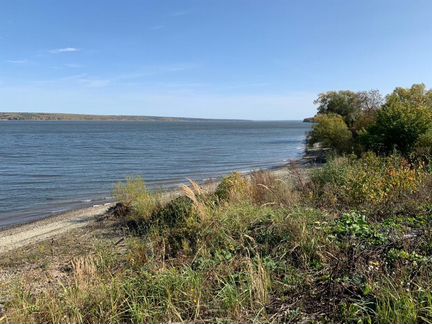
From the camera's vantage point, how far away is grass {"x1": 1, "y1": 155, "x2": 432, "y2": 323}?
366 cm

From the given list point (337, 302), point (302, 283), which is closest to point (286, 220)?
point (302, 283)

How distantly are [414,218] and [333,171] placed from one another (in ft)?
14.4

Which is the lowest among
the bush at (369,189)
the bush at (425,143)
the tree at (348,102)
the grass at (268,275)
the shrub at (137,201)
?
the shrub at (137,201)

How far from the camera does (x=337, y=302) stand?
3.70 meters

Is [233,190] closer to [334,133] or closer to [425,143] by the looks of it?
[425,143]

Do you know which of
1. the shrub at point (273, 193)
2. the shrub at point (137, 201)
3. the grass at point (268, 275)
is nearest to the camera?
the grass at point (268, 275)

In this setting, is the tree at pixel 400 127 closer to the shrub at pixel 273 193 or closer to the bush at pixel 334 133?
the shrub at pixel 273 193

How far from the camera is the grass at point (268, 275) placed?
12.0 ft

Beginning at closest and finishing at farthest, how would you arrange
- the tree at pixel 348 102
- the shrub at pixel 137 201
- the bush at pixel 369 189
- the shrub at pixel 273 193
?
the bush at pixel 369 189 → the shrub at pixel 273 193 → the shrub at pixel 137 201 → the tree at pixel 348 102

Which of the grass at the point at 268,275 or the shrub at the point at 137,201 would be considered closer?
the grass at the point at 268,275

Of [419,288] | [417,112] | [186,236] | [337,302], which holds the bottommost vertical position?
[186,236]

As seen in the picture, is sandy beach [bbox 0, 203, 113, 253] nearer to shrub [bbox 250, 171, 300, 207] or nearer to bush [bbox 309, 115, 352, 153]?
shrub [bbox 250, 171, 300, 207]

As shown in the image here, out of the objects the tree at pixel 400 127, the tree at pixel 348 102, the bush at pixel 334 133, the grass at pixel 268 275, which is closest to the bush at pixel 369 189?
the grass at pixel 268 275

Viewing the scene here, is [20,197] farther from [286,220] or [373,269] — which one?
[373,269]
